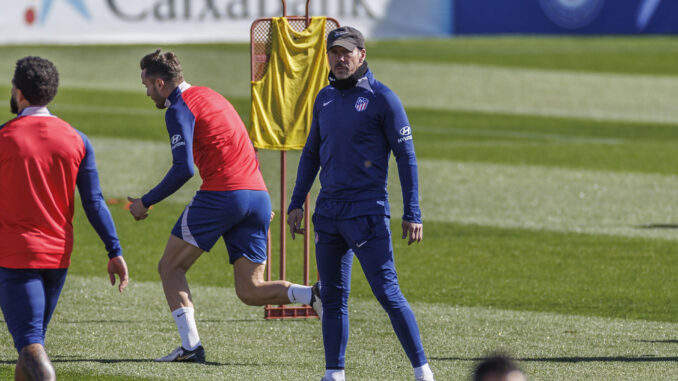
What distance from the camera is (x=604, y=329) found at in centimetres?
961

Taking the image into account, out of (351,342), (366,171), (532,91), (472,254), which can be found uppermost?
(366,171)

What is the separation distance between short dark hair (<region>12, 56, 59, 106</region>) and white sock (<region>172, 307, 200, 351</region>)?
8.06ft

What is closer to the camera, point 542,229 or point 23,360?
point 23,360

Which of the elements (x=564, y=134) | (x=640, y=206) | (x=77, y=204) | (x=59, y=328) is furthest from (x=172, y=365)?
(x=564, y=134)

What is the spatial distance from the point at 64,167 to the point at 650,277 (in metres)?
6.99

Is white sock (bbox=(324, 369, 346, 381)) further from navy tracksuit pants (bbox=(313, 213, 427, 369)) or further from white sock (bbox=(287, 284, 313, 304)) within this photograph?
white sock (bbox=(287, 284, 313, 304))

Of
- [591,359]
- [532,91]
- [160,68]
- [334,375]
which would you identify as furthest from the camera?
[532,91]

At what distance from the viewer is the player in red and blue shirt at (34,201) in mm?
6184

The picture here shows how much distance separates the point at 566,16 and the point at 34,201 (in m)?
35.0

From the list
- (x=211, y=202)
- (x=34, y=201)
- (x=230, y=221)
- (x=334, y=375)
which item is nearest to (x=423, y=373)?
(x=334, y=375)

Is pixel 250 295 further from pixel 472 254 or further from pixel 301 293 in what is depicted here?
pixel 472 254

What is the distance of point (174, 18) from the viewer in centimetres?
3500

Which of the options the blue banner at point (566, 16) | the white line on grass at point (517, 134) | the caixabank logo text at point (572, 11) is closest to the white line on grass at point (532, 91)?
the white line on grass at point (517, 134)

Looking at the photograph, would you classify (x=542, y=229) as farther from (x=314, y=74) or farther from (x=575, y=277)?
(x=314, y=74)
